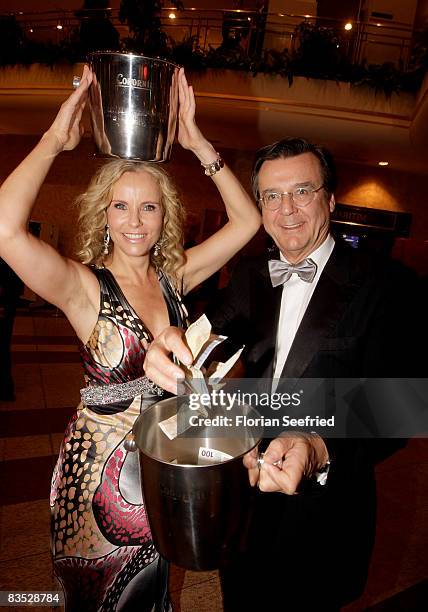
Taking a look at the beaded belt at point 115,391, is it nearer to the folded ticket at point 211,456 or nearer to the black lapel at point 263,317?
the black lapel at point 263,317

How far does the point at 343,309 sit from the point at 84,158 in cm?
1131

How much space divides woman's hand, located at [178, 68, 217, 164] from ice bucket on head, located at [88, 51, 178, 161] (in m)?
0.21

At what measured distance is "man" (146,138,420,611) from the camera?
1.33 meters

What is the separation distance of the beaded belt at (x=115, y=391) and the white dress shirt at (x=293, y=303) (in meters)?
0.47

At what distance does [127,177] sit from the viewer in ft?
5.69

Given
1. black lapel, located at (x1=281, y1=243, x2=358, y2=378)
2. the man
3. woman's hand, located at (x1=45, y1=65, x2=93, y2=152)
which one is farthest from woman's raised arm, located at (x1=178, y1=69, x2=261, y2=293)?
black lapel, located at (x1=281, y1=243, x2=358, y2=378)

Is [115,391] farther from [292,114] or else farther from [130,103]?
[292,114]

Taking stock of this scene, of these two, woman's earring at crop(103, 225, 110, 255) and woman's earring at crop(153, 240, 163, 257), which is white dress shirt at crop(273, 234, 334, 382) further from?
woman's earring at crop(103, 225, 110, 255)

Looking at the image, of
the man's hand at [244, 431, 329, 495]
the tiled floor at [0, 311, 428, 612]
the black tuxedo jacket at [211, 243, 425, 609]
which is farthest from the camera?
the tiled floor at [0, 311, 428, 612]

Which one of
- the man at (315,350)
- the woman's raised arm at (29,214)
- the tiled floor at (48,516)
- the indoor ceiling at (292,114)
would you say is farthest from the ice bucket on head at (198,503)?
the indoor ceiling at (292,114)

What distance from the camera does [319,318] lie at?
4.60ft

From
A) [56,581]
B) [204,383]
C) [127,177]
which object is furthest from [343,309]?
[56,581]

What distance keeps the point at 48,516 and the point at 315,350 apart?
7.14ft

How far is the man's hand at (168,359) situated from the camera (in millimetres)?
956
